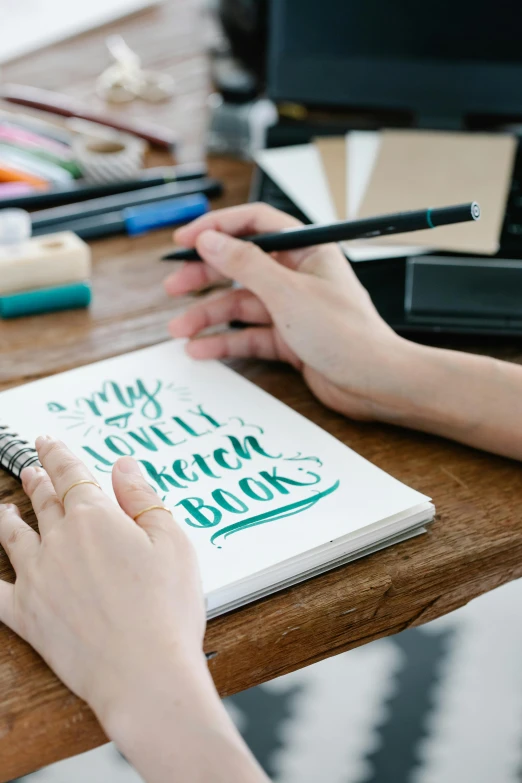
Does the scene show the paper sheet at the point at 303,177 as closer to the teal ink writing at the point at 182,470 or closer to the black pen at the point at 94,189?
the black pen at the point at 94,189

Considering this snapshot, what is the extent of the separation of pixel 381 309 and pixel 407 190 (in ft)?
0.74

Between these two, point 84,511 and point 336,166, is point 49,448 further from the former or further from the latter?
point 336,166

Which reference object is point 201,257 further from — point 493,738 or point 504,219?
point 493,738

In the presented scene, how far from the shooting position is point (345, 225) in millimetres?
641

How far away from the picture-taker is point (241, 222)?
2.38 ft

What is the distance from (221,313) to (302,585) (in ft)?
1.02

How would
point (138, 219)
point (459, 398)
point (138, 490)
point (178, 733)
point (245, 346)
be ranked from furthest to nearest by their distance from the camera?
point (138, 219) → point (245, 346) → point (459, 398) → point (138, 490) → point (178, 733)

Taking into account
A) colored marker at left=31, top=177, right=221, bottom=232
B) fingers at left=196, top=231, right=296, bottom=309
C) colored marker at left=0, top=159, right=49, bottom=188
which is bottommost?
fingers at left=196, top=231, right=296, bottom=309

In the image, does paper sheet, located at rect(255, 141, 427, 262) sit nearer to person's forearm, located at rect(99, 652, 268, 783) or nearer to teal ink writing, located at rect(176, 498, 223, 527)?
teal ink writing, located at rect(176, 498, 223, 527)

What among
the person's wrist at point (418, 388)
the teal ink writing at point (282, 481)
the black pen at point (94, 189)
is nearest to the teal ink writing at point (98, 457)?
the teal ink writing at point (282, 481)

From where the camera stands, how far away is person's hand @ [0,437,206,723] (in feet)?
1.35


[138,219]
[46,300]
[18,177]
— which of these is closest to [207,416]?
[46,300]

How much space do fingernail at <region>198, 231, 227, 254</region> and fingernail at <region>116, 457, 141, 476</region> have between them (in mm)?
241

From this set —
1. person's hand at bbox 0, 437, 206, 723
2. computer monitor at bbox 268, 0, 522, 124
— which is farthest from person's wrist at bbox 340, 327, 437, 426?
computer monitor at bbox 268, 0, 522, 124
